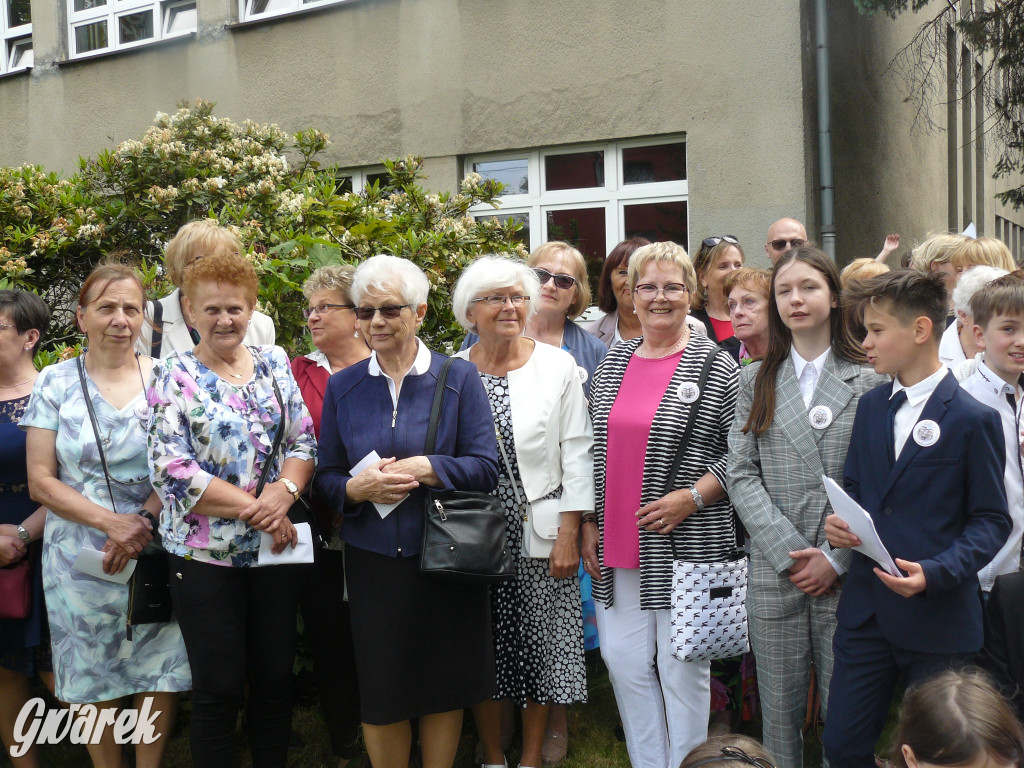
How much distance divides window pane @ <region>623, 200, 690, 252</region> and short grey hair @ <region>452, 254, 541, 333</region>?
204 inches

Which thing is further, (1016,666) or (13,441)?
(13,441)

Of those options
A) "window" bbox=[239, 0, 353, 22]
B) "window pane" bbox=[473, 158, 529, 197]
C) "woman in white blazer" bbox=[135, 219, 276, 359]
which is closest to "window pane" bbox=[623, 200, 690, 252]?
"window pane" bbox=[473, 158, 529, 197]

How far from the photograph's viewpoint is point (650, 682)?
3.64 metres

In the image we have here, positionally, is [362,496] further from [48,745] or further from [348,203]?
[348,203]

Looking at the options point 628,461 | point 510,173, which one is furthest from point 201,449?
point 510,173

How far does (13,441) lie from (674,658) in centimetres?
279

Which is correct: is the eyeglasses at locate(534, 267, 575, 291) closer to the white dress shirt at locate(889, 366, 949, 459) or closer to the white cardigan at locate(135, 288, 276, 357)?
the white cardigan at locate(135, 288, 276, 357)

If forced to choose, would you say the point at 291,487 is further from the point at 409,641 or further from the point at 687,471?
the point at 687,471

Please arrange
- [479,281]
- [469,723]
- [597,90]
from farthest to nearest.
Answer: [597,90], [469,723], [479,281]

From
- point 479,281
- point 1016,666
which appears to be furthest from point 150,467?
point 1016,666

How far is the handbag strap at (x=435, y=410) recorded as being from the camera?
11.6 ft

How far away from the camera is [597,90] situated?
909 centimetres

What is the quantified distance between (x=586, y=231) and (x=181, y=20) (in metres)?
5.81

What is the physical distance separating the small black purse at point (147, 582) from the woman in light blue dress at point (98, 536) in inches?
0.9
